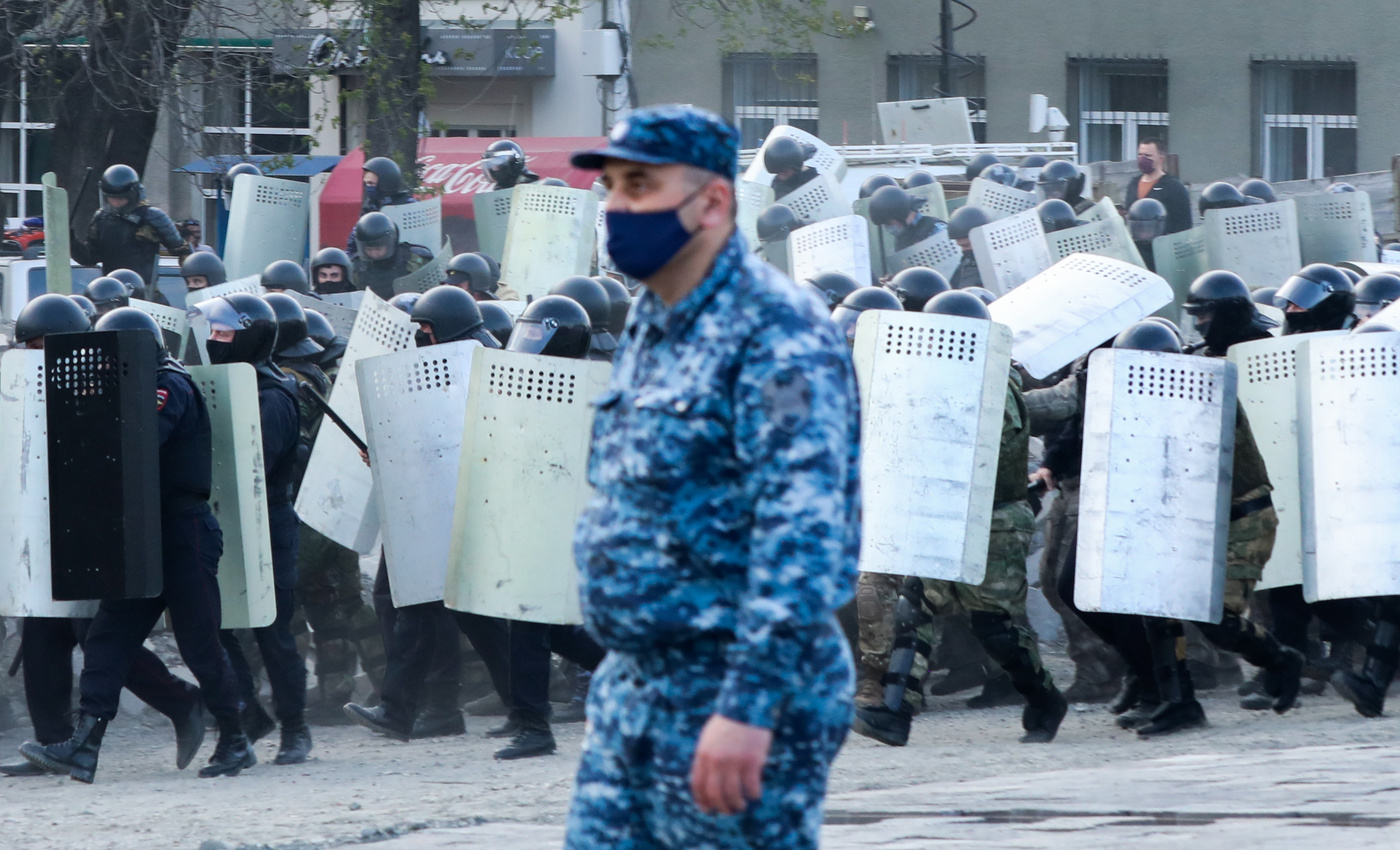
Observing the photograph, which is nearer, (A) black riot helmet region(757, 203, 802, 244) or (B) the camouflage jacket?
(B) the camouflage jacket

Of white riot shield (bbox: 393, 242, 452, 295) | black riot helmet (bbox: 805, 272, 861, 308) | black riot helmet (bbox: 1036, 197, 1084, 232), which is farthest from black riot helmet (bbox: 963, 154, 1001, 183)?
black riot helmet (bbox: 805, 272, 861, 308)

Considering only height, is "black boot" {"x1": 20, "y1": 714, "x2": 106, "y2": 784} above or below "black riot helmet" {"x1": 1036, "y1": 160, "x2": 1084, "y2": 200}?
below

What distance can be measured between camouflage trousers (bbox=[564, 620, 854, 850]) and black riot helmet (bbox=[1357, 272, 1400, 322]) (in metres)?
7.84

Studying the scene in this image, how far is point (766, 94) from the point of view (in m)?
31.0

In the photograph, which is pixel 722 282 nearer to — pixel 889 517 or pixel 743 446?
pixel 743 446

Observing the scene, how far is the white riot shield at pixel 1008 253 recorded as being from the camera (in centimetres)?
1299

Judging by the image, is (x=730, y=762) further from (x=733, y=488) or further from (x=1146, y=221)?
(x=1146, y=221)

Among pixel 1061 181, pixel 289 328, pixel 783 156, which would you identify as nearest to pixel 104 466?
pixel 289 328

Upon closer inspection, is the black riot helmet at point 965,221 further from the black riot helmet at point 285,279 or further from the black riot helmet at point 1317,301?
the black riot helmet at point 1317,301

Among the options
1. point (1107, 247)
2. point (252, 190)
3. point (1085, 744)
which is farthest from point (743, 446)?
point (252, 190)

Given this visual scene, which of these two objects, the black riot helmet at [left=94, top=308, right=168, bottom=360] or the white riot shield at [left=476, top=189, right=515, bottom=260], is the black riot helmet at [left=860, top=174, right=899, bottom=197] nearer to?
the white riot shield at [left=476, top=189, right=515, bottom=260]

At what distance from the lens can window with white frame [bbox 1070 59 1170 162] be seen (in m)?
30.1

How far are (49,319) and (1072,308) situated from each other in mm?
4560

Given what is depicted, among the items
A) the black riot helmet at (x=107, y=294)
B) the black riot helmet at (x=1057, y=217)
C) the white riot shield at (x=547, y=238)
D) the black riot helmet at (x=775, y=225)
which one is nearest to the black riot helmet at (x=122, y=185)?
the white riot shield at (x=547, y=238)
